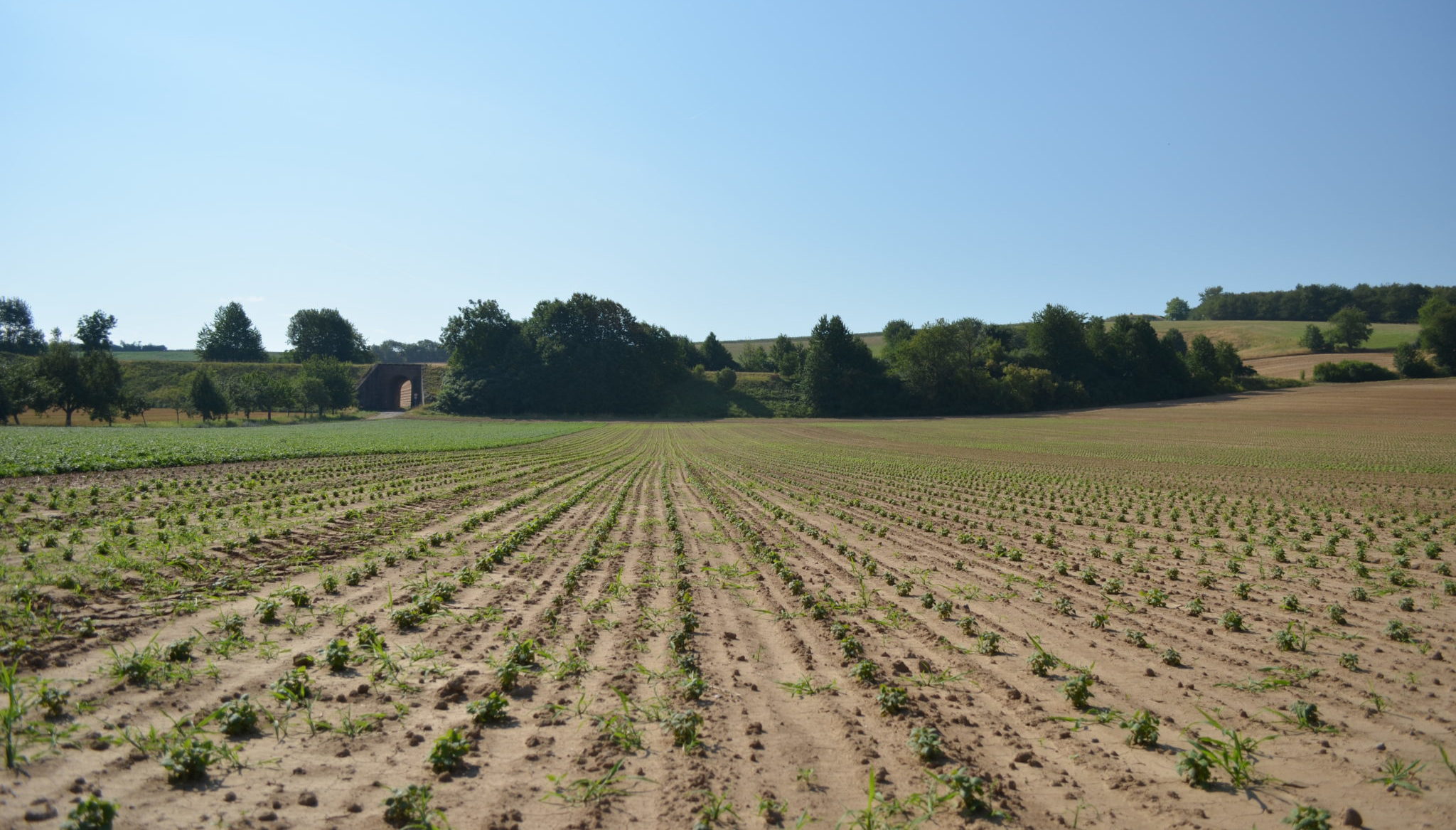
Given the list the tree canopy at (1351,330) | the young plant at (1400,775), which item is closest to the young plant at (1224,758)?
the young plant at (1400,775)

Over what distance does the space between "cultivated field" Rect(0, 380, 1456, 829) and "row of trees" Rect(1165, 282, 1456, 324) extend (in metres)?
157

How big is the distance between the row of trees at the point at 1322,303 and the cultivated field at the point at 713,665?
157240mm

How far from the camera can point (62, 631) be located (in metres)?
6.82

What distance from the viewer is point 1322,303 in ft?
484

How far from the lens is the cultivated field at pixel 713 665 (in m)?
4.52

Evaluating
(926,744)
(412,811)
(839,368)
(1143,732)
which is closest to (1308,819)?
(1143,732)

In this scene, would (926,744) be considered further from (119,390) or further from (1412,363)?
(1412,363)

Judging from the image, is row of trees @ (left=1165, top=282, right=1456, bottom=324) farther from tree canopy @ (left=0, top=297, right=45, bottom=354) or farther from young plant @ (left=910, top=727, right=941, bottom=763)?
tree canopy @ (left=0, top=297, right=45, bottom=354)

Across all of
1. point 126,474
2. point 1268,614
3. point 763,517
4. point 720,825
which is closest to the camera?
point 720,825

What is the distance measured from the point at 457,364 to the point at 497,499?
268ft

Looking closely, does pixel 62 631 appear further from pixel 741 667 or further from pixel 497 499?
pixel 497 499

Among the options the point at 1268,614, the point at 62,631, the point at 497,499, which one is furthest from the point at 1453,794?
the point at 497,499

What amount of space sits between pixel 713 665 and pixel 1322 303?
193779 mm

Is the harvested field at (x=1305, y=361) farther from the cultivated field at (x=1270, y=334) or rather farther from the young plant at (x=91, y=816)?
the young plant at (x=91, y=816)
